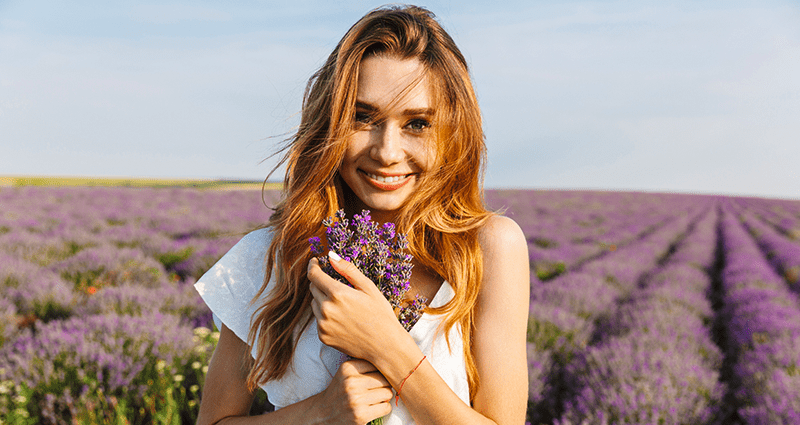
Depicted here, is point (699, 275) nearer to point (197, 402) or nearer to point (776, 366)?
point (776, 366)

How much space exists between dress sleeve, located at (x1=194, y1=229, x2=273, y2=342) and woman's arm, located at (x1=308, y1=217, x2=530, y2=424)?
518mm

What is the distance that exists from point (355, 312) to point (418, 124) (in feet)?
2.17

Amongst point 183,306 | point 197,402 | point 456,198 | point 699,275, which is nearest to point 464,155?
point 456,198

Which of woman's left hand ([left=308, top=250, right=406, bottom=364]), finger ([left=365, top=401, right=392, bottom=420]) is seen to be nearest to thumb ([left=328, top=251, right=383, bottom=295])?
woman's left hand ([left=308, top=250, right=406, bottom=364])

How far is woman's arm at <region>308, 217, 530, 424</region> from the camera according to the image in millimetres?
1117

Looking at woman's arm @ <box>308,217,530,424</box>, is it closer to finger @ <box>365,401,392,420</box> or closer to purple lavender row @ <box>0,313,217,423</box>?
finger @ <box>365,401,392,420</box>

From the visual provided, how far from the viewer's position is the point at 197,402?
291 cm

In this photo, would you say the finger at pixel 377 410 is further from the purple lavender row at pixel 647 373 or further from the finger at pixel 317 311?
the purple lavender row at pixel 647 373

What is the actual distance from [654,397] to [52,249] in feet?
27.4

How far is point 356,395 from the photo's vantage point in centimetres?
115

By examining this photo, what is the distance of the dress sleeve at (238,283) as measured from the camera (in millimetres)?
1594

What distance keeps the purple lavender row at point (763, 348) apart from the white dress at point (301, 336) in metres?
3.01

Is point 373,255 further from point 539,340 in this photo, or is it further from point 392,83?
point 539,340

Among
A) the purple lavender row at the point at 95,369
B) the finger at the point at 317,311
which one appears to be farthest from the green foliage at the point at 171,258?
the finger at the point at 317,311
